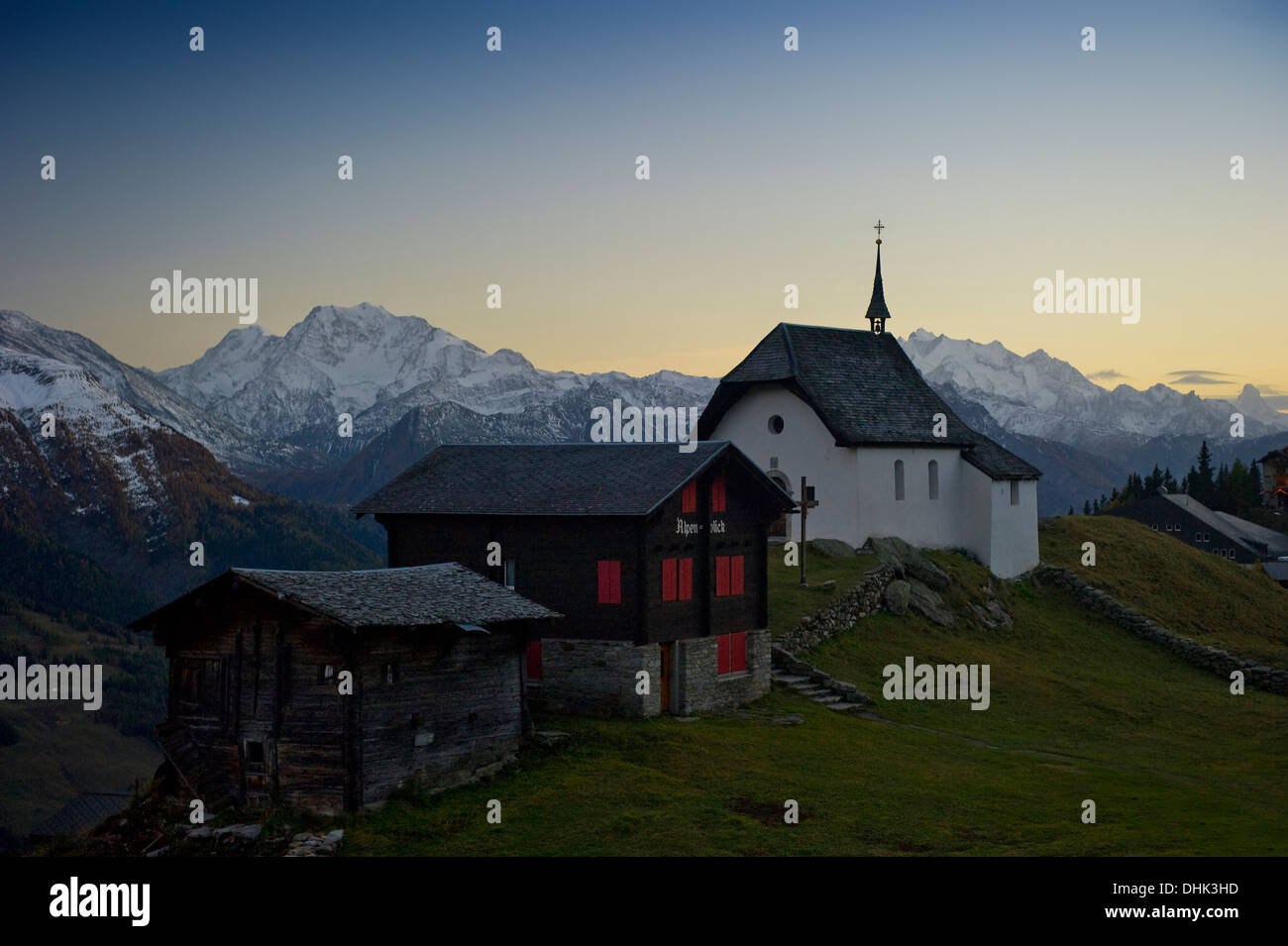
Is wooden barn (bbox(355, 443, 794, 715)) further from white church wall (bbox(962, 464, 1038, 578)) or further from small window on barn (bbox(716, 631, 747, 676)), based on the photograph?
white church wall (bbox(962, 464, 1038, 578))

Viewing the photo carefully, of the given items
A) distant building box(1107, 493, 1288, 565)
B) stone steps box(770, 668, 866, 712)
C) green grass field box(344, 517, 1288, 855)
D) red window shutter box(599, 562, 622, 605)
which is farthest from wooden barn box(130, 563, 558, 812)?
distant building box(1107, 493, 1288, 565)

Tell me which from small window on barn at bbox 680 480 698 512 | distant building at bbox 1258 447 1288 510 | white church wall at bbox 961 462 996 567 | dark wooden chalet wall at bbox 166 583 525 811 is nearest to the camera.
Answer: dark wooden chalet wall at bbox 166 583 525 811

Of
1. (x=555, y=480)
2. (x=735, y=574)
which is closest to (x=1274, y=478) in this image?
(x=735, y=574)

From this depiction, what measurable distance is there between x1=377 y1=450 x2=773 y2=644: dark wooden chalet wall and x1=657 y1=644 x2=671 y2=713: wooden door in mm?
557

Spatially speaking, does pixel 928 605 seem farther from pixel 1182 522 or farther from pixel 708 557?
pixel 1182 522

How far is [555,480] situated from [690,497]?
426 centimetres

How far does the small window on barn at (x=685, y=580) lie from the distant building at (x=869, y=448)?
2037 cm

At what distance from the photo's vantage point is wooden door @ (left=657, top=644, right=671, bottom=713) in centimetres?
4025

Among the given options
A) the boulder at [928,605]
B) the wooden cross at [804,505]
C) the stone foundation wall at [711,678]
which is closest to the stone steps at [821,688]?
the stone foundation wall at [711,678]

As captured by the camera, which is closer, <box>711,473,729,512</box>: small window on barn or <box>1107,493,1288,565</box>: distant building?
<box>711,473,729,512</box>: small window on barn

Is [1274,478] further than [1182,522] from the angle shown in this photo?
Yes

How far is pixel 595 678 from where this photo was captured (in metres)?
39.4

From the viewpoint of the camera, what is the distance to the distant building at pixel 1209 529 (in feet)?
460
